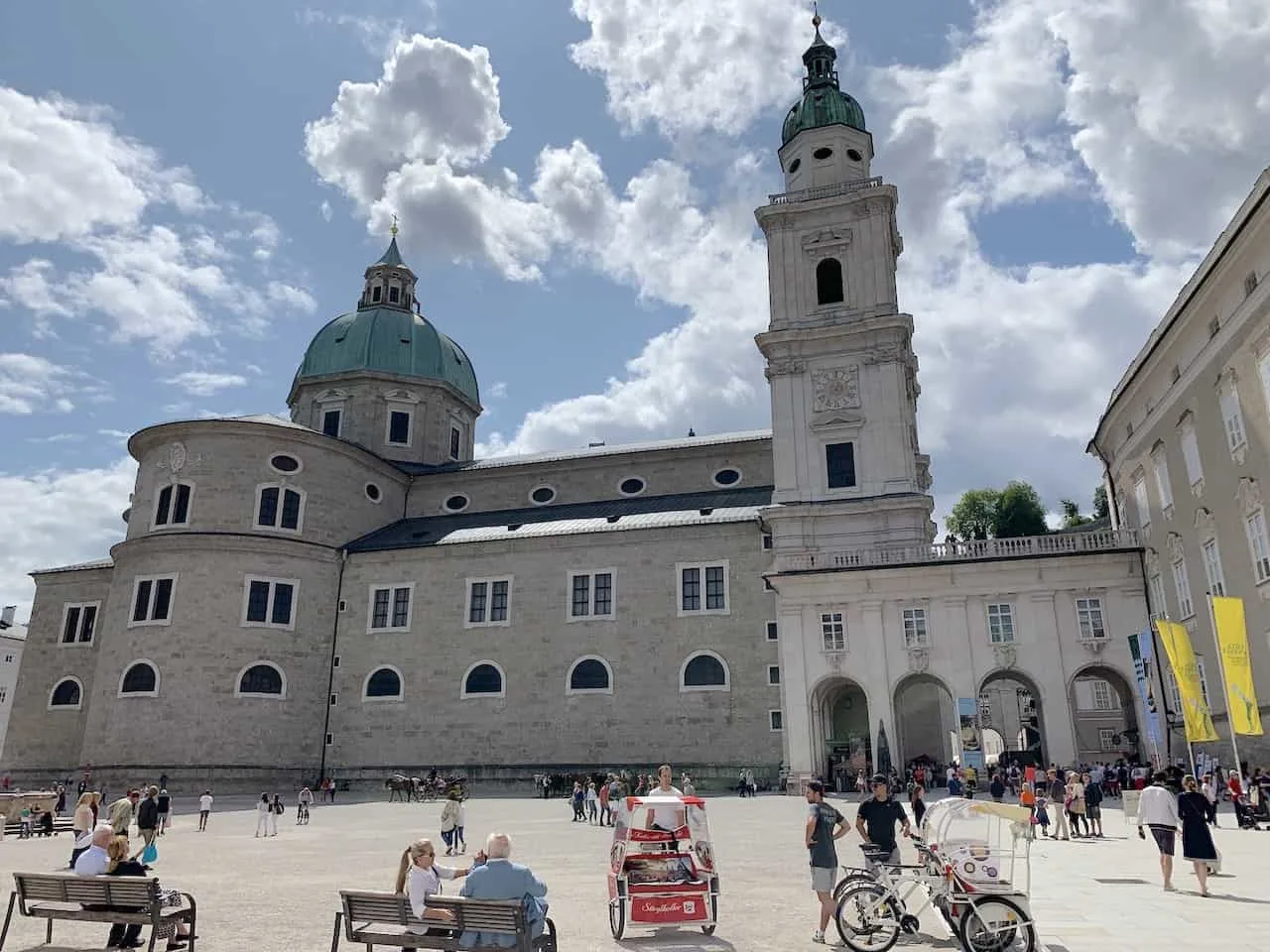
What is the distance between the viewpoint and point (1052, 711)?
2867 centimetres

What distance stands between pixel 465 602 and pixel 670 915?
3176 cm

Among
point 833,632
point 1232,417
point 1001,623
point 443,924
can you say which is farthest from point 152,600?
point 1232,417

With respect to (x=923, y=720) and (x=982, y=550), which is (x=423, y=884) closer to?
(x=982, y=550)

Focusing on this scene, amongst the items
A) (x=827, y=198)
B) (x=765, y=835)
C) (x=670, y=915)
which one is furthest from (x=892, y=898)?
(x=827, y=198)

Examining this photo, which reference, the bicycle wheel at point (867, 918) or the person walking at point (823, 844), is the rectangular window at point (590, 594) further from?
the bicycle wheel at point (867, 918)

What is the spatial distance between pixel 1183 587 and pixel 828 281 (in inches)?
770

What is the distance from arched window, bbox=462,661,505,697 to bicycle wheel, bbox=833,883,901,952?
3072 cm

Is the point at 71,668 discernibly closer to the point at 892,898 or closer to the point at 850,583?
the point at 850,583

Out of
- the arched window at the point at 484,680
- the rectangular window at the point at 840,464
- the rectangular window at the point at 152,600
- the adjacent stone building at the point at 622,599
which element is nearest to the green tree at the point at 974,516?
the adjacent stone building at the point at 622,599

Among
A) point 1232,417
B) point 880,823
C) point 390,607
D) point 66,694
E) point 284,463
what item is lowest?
point 880,823

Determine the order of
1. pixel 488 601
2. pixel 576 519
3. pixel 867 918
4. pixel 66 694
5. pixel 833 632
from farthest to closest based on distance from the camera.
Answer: pixel 66 694, pixel 576 519, pixel 488 601, pixel 833 632, pixel 867 918

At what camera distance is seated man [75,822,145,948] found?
27.5ft

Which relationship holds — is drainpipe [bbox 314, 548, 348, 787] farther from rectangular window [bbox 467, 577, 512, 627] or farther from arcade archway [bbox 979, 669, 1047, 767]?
arcade archway [bbox 979, 669, 1047, 767]

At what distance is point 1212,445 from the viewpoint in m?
23.3
